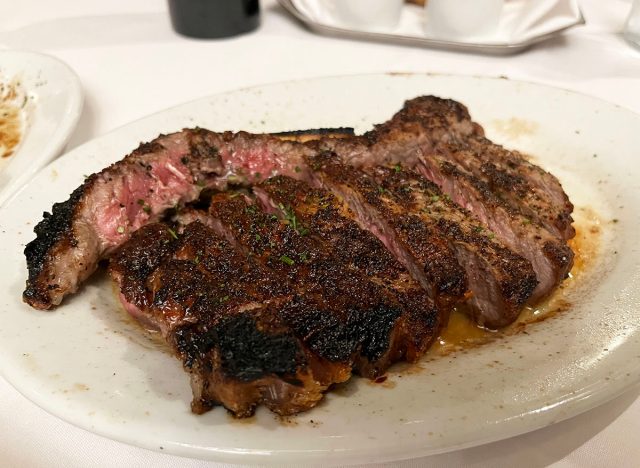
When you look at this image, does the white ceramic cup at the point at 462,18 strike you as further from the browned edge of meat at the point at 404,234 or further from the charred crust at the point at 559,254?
the charred crust at the point at 559,254

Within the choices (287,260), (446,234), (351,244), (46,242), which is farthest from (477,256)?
(46,242)

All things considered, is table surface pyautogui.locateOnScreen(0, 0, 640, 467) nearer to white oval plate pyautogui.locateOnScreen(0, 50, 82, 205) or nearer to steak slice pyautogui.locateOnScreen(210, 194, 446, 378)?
white oval plate pyautogui.locateOnScreen(0, 50, 82, 205)

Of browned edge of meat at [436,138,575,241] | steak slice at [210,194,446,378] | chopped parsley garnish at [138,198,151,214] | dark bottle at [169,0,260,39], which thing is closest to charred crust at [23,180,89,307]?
chopped parsley garnish at [138,198,151,214]

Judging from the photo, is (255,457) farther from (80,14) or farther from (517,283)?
(80,14)

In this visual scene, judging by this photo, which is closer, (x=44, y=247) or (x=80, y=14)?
(x=44, y=247)

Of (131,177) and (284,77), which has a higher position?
(131,177)

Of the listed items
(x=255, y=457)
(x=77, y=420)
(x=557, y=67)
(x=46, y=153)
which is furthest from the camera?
(x=557, y=67)

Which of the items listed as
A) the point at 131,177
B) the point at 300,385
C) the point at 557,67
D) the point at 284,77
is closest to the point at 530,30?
the point at 557,67

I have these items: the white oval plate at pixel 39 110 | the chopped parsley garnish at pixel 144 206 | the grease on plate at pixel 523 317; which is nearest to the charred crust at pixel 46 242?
the chopped parsley garnish at pixel 144 206
